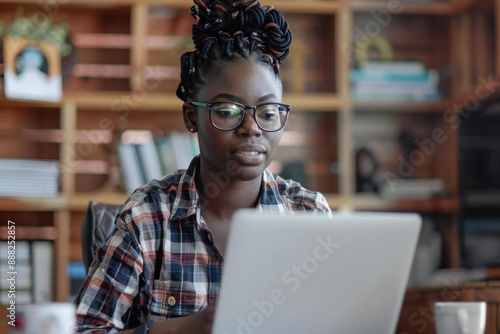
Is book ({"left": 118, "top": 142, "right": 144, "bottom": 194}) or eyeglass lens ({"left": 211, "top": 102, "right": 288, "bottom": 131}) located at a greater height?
eyeglass lens ({"left": 211, "top": 102, "right": 288, "bottom": 131})

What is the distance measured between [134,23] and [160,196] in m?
2.04

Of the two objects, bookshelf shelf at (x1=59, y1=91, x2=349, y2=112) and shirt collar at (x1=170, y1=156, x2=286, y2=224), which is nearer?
shirt collar at (x1=170, y1=156, x2=286, y2=224)

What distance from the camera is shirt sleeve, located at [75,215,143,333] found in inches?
52.1

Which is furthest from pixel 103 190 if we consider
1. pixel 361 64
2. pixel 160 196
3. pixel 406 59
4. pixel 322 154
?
pixel 160 196

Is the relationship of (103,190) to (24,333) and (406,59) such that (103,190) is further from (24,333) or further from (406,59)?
(24,333)

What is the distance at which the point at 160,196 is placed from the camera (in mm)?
1475

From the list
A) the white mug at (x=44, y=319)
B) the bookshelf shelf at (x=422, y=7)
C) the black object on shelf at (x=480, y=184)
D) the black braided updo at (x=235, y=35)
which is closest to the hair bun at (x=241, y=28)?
the black braided updo at (x=235, y=35)

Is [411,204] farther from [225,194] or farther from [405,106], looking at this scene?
[225,194]

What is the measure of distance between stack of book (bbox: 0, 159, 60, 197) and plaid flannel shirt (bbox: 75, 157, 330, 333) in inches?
73.1

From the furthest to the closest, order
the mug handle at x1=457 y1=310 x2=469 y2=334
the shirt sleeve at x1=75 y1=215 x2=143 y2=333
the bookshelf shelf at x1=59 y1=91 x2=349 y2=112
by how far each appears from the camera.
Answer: the bookshelf shelf at x1=59 y1=91 x2=349 y2=112
the shirt sleeve at x1=75 y1=215 x2=143 y2=333
the mug handle at x1=457 y1=310 x2=469 y2=334

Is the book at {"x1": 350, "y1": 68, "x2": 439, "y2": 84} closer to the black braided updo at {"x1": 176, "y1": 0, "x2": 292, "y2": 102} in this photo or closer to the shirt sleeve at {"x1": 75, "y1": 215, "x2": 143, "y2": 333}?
the black braided updo at {"x1": 176, "y1": 0, "x2": 292, "y2": 102}

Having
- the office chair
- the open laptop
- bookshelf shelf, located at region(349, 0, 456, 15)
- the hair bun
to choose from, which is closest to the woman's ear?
the hair bun

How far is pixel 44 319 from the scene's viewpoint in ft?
3.14

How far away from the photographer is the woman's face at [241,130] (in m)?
1.39
